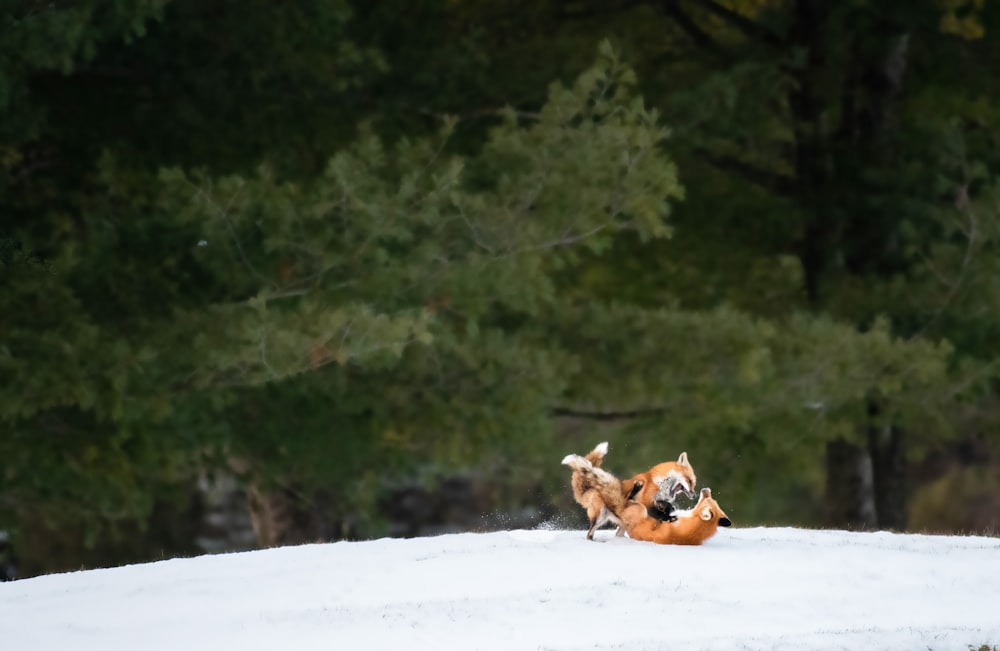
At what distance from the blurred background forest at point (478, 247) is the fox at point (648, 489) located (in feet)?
7.89

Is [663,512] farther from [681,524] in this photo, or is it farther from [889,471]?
[889,471]

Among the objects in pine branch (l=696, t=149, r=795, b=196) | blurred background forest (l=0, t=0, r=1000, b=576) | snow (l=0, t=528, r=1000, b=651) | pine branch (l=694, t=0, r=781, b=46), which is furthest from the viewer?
pine branch (l=696, t=149, r=795, b=196)

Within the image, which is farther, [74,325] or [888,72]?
[888,72]

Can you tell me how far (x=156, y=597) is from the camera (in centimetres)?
694

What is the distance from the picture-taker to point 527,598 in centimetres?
674

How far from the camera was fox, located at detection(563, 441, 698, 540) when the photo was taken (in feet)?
25.4

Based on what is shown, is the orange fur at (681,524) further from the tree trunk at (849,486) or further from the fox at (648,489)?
the tree trunk at (849,486)

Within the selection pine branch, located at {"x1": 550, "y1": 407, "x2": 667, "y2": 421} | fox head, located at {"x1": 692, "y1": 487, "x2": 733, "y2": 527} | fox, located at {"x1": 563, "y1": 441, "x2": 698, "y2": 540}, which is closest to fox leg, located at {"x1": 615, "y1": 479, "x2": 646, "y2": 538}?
fox, located at {"x1": 563, "y1": 441, "x2": 698, "y2": 540}

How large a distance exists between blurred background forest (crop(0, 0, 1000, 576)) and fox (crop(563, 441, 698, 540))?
2.41 meters

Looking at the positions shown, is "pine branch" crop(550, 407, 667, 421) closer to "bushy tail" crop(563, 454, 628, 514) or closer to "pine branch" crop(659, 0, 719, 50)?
"pine branch" crop(659, 0, 719, 50)

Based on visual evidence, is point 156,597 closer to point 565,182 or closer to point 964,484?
point 565,182

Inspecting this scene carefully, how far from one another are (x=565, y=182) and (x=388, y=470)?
3.49 metres

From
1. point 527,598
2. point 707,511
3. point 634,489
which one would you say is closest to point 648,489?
point 634,489

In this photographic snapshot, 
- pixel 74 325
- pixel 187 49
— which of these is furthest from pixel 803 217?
pixel 74 325
